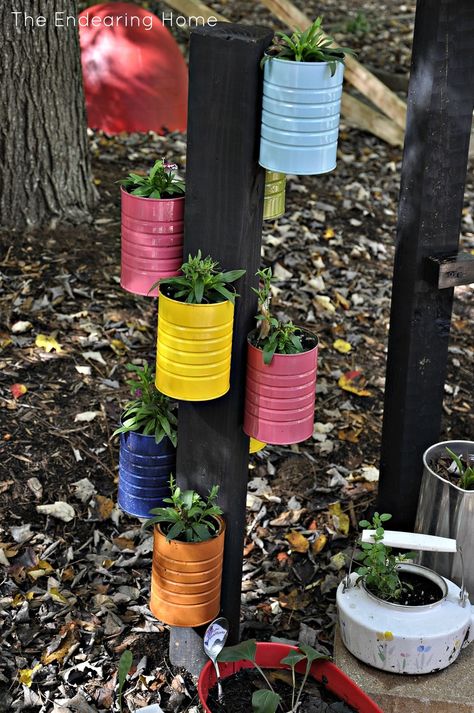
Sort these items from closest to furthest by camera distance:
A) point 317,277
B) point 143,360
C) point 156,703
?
point 156,703
point 143,360
point 317,277

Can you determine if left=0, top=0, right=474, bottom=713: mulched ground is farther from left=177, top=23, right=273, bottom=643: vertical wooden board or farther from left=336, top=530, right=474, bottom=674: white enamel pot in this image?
left=177, top=23, right=273, bottom=643: vertical wooden board

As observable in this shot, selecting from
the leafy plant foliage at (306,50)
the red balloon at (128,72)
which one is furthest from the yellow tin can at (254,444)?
the red balloon at (128,72)

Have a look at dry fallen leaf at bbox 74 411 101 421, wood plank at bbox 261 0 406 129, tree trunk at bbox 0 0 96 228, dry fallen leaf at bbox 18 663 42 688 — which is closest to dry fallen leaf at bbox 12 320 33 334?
dry fallen leaf at bbox 74 411 101 421

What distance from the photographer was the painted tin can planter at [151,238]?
257 cm

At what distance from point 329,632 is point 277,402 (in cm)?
105

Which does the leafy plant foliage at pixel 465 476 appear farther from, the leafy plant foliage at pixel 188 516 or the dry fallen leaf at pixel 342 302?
the dry fallen leaf at pixel 342 302

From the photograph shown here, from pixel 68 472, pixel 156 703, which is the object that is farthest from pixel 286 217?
pixel 156 703

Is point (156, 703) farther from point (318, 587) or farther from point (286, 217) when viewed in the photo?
point (286, 217)

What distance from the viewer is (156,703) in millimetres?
2891

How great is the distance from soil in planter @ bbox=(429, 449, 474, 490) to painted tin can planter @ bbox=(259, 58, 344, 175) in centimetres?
119

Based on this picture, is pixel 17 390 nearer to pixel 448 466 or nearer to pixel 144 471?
pixel 144 471

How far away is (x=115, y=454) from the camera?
12.5 feet

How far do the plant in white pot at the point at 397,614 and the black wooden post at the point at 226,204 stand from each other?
385 mm

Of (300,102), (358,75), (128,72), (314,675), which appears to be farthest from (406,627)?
(358,75)
